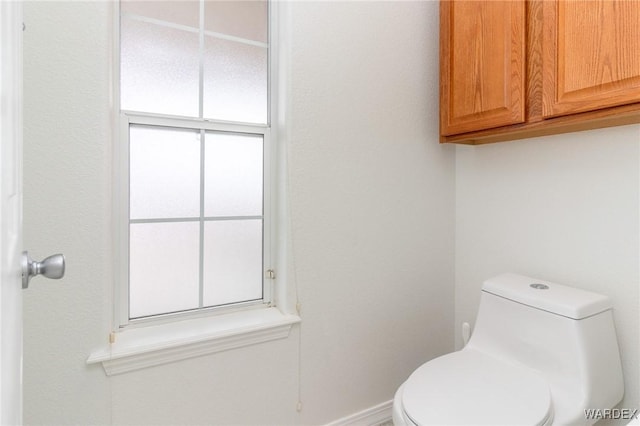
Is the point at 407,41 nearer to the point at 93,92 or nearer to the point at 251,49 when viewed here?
the point at 251,49

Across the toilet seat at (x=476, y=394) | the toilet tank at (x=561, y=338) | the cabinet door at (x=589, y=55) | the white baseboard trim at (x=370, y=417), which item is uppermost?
the cabinet door at (x=589, y=55)

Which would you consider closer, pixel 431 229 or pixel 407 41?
pixel 407 41

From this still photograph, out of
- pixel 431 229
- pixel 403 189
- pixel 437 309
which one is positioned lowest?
pixel 437 309

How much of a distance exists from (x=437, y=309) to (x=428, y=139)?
2.88ft

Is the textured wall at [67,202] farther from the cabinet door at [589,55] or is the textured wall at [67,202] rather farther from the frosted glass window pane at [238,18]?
the cabinet door at [589,55]

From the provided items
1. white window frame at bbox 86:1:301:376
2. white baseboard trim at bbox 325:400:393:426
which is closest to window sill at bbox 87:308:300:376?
white window frame at bbox 86:1:301:376

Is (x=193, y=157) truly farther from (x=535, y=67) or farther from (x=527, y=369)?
(x=527, y=369)

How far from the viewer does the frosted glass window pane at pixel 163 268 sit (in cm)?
128

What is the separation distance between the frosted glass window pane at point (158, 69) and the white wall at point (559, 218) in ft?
4.44

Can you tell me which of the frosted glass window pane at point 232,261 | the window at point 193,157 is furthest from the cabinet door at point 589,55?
the frosted glass window pane at point 232,261

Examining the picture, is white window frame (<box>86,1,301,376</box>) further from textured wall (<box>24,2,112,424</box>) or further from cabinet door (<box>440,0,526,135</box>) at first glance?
cabinet door (<box>440,0,526,135</box>)

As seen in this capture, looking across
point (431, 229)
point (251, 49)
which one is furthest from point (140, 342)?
point (431, 229)

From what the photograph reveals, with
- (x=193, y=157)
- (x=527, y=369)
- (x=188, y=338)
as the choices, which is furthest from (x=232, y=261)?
(x=527, y=369)

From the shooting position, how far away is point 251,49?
1.44m
